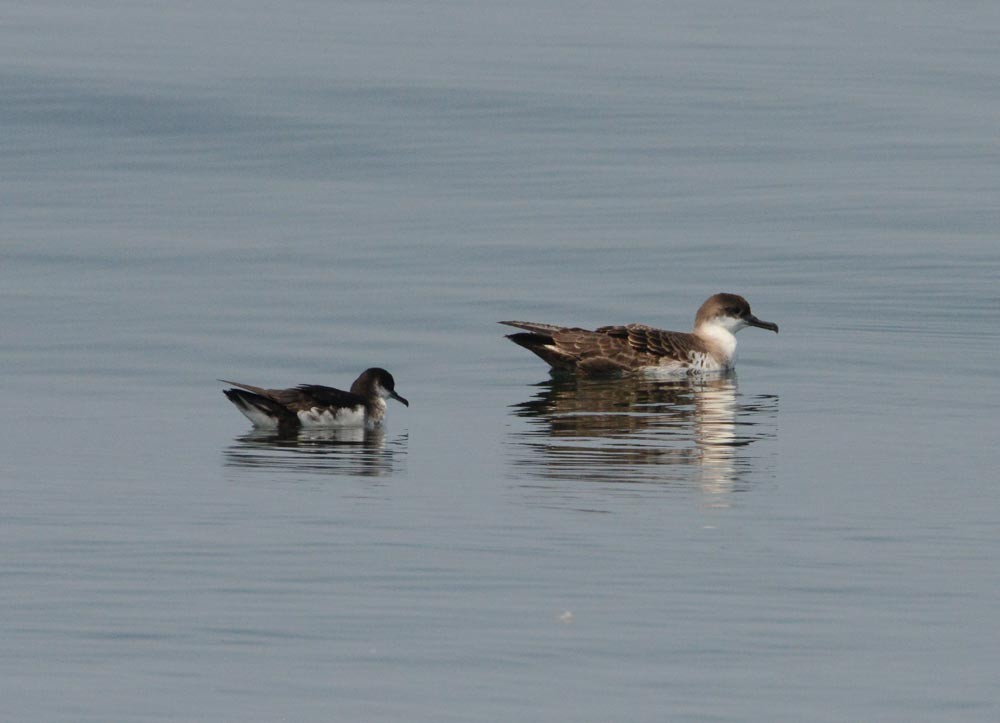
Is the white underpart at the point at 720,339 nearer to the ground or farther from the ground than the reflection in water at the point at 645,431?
farther from the ground

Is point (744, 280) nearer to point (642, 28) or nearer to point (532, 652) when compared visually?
point (532, 652)

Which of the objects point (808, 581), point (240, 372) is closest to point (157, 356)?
point (240, 372)

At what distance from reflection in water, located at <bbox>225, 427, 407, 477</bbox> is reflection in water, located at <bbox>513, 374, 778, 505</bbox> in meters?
1.02

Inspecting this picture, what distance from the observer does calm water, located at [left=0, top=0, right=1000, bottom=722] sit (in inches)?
377

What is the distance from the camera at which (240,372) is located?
19.5 meters

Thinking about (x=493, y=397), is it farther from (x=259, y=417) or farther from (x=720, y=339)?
(x=720, y=339)

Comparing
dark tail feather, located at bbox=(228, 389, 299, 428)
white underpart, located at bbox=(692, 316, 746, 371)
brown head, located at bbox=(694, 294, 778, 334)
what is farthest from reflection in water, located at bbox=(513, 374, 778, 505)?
dark tail feather, located at bbox=(228, 389, 299, 428)

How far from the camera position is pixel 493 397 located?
60.9 ft

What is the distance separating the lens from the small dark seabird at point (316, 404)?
54.4 feet

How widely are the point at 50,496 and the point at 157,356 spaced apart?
7096 millimetres

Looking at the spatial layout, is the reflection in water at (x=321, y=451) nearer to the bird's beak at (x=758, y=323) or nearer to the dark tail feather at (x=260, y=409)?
the dark tail feather at (x=260, y=409)

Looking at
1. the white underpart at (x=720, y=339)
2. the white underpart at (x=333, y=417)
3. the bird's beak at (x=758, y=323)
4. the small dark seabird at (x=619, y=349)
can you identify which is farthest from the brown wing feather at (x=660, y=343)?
the white underpart at (x=333, y=417)

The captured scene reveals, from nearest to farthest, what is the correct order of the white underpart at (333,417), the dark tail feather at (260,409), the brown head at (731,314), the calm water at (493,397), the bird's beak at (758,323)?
the calm water at (493,397) → the dark tail feather at (260,409) → the white underpart at (333,417) → the bird's beak at (758,323) → the brown head at (731,314)

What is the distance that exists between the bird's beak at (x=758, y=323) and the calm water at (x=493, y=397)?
357 mm
